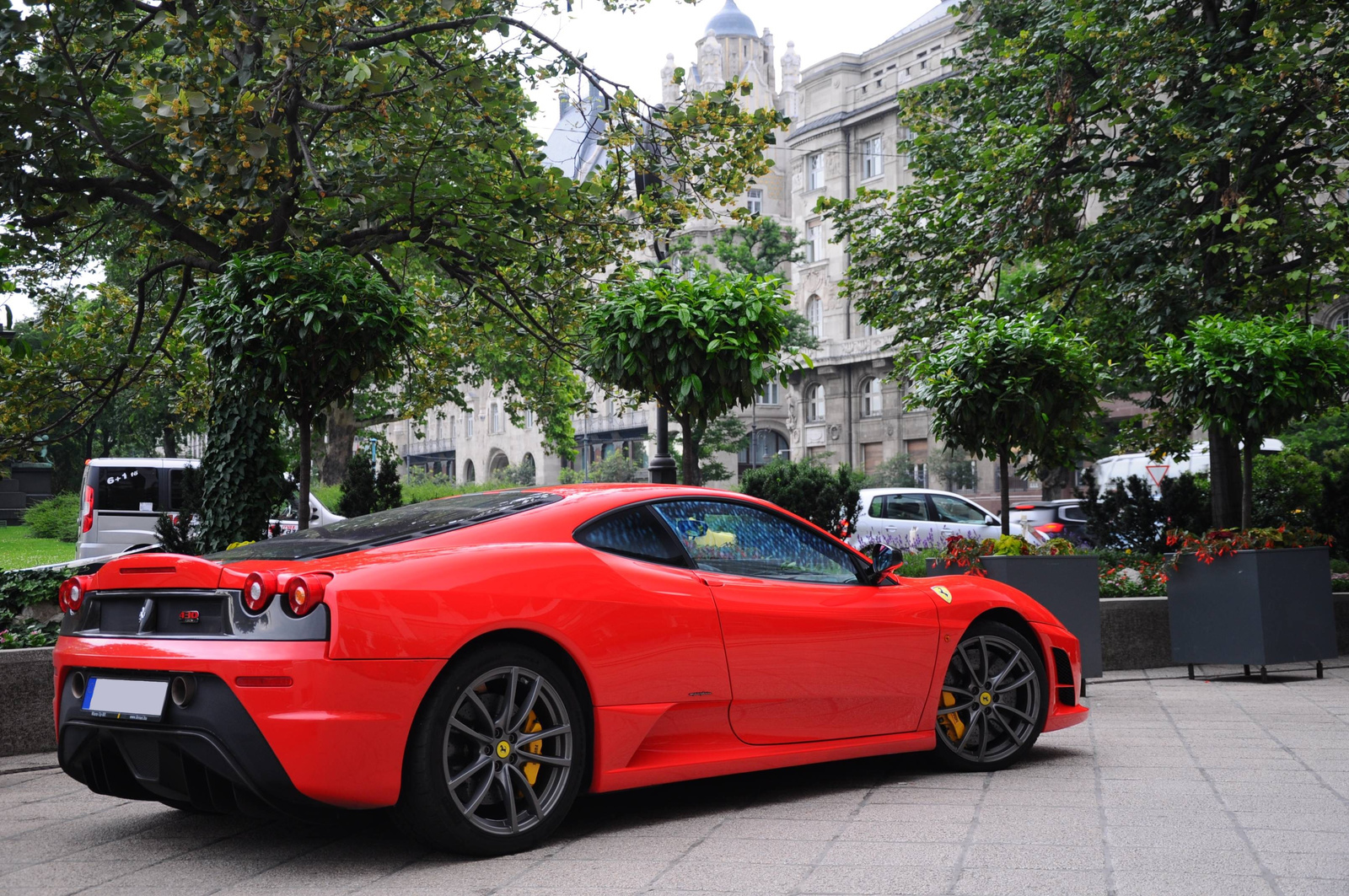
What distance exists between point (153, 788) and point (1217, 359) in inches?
360

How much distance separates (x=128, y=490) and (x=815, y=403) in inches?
1652

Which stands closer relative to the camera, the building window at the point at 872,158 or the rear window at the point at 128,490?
the rear window at the point at 128,490

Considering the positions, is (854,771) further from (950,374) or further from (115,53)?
(115,53)

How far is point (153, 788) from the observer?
435 cm

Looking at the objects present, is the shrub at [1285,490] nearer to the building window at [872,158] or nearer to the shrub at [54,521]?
the shrub at [54,521]

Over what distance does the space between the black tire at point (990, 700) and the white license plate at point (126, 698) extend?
3434 mm

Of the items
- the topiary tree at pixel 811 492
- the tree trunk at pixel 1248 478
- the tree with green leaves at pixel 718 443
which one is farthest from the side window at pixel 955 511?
the tree with green leaves at pixel 718 443

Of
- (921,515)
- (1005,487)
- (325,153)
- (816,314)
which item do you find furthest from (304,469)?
(816,314)

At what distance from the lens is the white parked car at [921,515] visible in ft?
71.2

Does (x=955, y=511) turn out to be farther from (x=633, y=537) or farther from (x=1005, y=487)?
(x=633, y=537)

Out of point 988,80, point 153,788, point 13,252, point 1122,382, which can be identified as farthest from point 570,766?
point 988,80

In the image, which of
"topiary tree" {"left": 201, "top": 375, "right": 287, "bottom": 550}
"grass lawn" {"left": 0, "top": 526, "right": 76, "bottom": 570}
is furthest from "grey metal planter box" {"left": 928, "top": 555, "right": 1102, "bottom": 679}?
"grass lawn" {"left": 0, "top": 526, "right": 76, "bottom": 570}

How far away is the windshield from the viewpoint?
458cm

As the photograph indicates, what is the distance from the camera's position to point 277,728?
13.1ft
